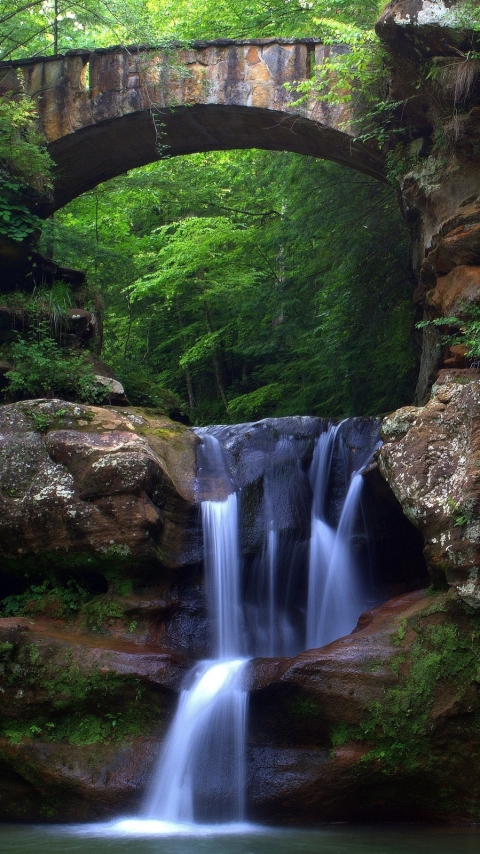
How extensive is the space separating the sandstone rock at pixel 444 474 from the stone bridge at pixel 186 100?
4.15 meters

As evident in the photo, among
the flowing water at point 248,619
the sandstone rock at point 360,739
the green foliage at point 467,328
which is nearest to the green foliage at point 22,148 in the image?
the flowing water at point 248,619

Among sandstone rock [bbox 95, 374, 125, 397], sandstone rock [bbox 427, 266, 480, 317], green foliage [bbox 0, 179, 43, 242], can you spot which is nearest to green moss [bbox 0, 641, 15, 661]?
sandstone rock [bbox 95, 374, 125, 397]

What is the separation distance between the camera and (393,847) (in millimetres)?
5480

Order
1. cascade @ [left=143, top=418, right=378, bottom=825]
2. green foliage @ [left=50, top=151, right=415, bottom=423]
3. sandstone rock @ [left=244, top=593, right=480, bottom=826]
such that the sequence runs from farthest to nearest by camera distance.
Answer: green foliage @ [left=50, top=151, right=415, bottom=423]
cascade @ [left=143, top=418, right=378, bottom=825]
sandstone rock @ [left=244, top=593, right=480, bottom=826]

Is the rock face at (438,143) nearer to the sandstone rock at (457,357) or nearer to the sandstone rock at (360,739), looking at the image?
the sandstone rock at (457,357)

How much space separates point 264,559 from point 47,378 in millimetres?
3661

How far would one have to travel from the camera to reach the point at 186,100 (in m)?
10.6

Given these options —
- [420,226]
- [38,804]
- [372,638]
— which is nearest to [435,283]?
[420,226]

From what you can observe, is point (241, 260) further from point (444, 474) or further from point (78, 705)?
point (78, 705)

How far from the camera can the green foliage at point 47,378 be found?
9.89m

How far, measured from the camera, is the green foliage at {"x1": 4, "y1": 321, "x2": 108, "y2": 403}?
9.89 metres

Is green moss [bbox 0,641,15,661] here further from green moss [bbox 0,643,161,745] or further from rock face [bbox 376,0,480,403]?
rock face [bbox 376,0,480,403]

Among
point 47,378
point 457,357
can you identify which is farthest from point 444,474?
point 47,378

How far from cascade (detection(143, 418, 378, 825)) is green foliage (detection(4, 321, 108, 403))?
1.69 m
